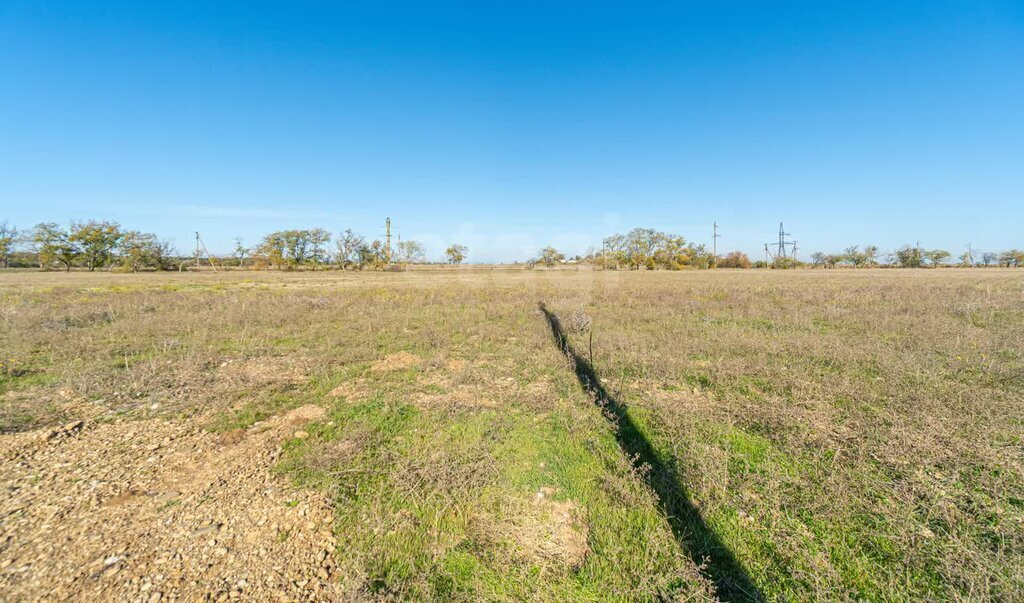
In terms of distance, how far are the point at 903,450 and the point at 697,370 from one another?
2780mm

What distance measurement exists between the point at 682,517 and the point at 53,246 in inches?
3212

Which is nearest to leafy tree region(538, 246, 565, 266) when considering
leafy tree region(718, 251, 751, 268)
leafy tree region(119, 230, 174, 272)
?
leafy tree region(718, 251, 751, 268)

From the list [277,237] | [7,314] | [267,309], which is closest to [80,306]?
[7,314]

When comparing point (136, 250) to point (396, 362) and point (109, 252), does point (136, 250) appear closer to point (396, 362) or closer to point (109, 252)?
point (109, 252)

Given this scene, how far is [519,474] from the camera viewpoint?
330 centimetres

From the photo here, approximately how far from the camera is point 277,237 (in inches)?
2408

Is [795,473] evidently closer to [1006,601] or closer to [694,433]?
[694,433]

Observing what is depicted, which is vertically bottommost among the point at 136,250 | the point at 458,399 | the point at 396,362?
the point at 458,399

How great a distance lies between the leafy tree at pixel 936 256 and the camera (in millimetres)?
72375

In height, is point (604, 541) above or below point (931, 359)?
below

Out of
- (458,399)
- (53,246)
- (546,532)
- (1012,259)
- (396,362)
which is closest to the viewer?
(546,532)

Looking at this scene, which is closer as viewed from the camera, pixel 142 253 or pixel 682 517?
pixel 682 517

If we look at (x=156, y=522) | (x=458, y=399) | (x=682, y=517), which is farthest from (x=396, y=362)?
(x=682, y=517)

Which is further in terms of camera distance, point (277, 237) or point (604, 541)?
point (277, 237)
